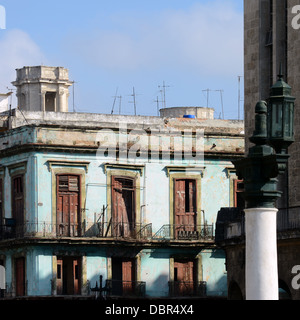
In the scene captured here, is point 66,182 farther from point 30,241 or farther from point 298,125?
point 298,125

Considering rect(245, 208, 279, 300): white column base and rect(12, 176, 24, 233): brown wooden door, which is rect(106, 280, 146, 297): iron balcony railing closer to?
rect(12, 176, 24, 233): brown wooden door

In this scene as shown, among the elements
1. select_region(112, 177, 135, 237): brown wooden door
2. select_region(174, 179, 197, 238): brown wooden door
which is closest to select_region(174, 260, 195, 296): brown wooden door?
select_region(174, 179, 197, 238): brown wooden door

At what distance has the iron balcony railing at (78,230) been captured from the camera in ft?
153

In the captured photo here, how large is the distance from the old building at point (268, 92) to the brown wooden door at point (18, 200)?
1280 centimetres

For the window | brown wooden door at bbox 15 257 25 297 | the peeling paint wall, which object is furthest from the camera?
the window

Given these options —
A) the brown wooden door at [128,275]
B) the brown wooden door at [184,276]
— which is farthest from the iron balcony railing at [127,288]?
the brown wooden door at [184,276]

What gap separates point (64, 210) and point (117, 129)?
3.71 m

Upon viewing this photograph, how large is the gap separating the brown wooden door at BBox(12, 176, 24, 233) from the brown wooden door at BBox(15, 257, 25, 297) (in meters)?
1.15

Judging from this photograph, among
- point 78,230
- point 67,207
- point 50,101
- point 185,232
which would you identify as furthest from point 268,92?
point 50,101

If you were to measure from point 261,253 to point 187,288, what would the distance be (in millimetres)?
32004

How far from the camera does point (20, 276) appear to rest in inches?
1865

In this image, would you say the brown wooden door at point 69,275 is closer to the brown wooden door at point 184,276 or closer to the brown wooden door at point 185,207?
the brown wooden door at point 184,276

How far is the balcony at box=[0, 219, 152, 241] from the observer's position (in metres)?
46.7


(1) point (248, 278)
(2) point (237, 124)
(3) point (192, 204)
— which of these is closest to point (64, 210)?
(3) point (192, 204)
